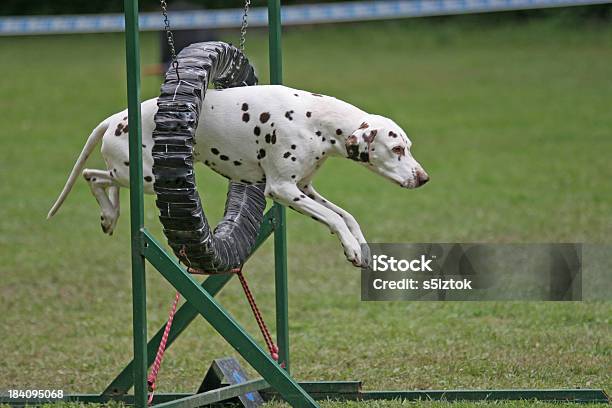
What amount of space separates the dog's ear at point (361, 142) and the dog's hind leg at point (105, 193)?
3.20ft

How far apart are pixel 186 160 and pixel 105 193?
704mm

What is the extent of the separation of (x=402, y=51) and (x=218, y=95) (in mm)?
18039

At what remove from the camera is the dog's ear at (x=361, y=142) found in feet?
13.0

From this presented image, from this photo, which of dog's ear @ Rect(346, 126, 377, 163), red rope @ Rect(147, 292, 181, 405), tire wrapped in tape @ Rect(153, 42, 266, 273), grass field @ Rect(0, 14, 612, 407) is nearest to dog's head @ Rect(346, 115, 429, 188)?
dog's ear @ Rect(346, 126, 377, 163)

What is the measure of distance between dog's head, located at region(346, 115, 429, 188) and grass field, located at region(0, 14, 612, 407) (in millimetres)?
1543

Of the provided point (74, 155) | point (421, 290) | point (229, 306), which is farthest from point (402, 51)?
point (421, 290)

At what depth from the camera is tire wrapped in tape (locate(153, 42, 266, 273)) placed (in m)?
3.85

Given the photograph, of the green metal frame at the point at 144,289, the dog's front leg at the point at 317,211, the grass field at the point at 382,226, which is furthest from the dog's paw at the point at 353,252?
the grass field at the point at 382,226

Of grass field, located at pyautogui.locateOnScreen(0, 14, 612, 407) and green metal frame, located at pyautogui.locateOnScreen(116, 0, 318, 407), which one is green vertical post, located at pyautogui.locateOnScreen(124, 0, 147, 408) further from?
grass field, located at pyautogui.locateOnScreen(0, 14, 612, 407)

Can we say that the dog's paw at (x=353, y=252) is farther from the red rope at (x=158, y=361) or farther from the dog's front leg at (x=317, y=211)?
the red rope at (x=158, y=361)

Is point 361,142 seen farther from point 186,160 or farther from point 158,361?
point 158,361

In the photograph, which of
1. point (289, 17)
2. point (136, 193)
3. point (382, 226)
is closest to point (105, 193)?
point (136, 193)

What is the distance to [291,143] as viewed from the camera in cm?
402

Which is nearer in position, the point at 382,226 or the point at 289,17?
the point at 382,226
